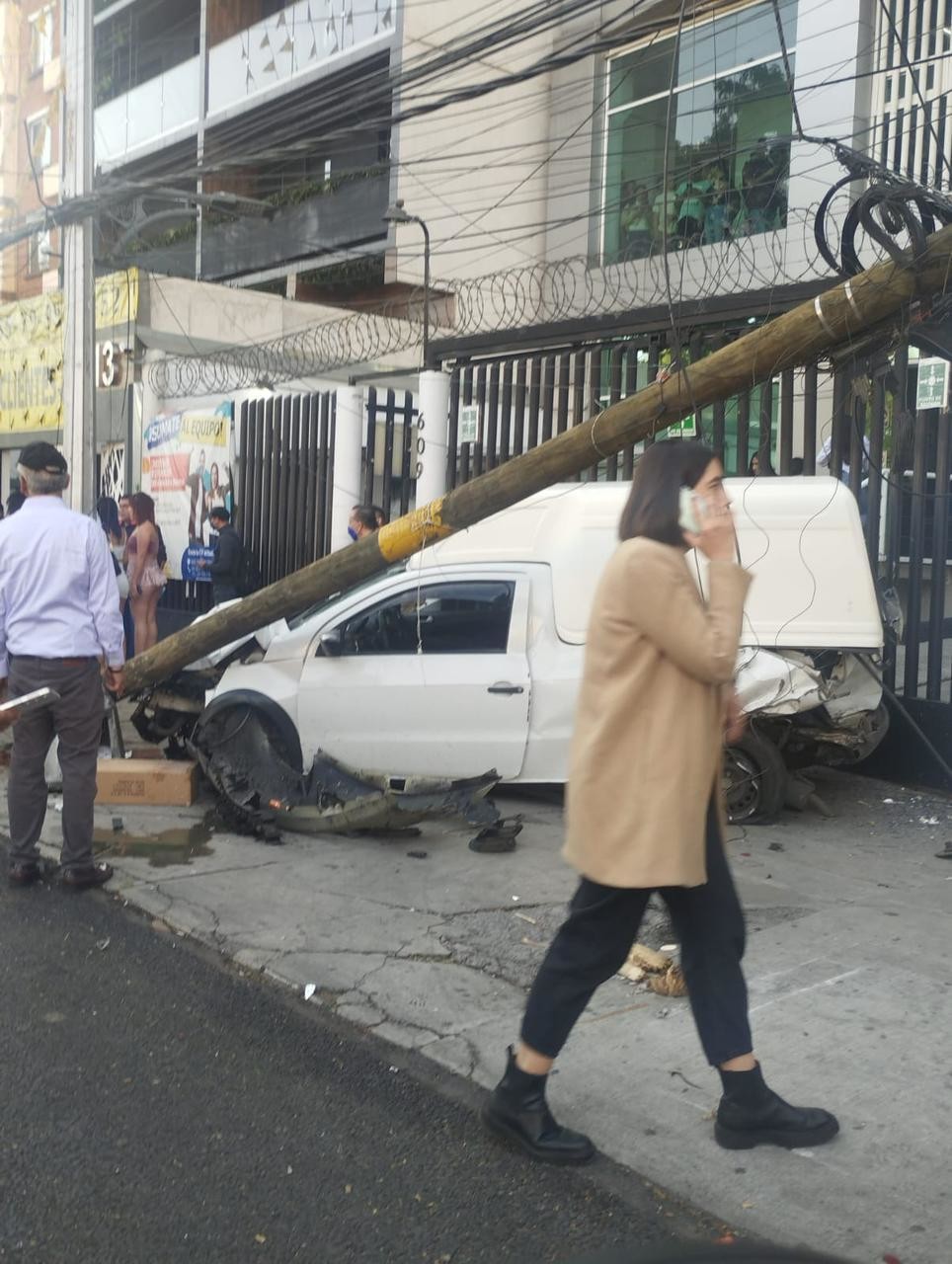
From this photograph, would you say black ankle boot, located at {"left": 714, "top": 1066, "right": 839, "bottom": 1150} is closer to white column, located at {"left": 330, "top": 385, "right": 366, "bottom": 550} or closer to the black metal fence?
the black metal fence

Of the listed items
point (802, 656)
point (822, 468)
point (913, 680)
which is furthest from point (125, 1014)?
point (822, 468)

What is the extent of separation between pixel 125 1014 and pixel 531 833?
10.4 ft

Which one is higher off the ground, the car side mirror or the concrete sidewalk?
the car side mirror

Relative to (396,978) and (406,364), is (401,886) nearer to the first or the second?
(396,978)

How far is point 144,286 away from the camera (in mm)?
14922

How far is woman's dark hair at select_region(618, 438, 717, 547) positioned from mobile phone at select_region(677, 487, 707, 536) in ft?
0.04

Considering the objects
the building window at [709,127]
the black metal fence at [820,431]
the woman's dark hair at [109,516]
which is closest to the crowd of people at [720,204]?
the building window at [709,127]

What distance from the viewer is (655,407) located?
6.04 metres

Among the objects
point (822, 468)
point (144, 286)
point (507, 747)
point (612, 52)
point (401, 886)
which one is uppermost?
point (612, 52)

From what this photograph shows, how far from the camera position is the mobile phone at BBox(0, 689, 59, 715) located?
5.79m

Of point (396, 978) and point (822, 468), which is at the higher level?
point (822, 468)

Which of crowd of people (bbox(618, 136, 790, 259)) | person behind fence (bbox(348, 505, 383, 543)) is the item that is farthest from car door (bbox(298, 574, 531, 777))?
crowd of people (bbox(618, 136, 790, 259))

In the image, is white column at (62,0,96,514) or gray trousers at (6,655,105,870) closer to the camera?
gray trousers at (6,655,105,870)

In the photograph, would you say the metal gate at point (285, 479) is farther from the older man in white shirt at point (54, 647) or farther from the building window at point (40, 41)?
the building window at point (40, 41)
